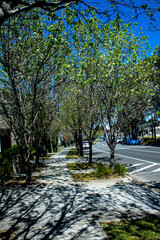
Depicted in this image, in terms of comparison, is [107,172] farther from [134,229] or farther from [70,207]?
[134,229]

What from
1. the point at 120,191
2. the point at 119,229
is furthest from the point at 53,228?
the point at 120,191

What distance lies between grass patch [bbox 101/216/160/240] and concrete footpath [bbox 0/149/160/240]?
215mm

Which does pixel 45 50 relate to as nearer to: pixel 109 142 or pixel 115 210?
pixel 109 142

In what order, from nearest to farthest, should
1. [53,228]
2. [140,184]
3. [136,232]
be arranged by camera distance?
1. [136,232]
2. [53,228]
3. [140,184]

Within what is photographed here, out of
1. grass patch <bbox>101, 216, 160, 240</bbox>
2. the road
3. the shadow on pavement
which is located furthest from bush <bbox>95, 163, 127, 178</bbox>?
grass patch <bbox>101, 216, 160, 240</bbox>

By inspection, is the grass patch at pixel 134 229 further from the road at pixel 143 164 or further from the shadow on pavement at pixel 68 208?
the road at pixel 143 164

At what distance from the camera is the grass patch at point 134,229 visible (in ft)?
13.1

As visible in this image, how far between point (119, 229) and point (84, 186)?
4.11m

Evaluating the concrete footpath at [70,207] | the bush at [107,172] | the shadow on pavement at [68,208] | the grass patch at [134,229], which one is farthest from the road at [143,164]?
the grass patch at [134,229]

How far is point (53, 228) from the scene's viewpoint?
14.8ft

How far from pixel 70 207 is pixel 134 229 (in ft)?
6.86

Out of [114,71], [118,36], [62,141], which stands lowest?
[62,141]

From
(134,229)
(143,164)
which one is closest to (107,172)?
(143,164)

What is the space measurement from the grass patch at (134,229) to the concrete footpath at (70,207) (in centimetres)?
22
